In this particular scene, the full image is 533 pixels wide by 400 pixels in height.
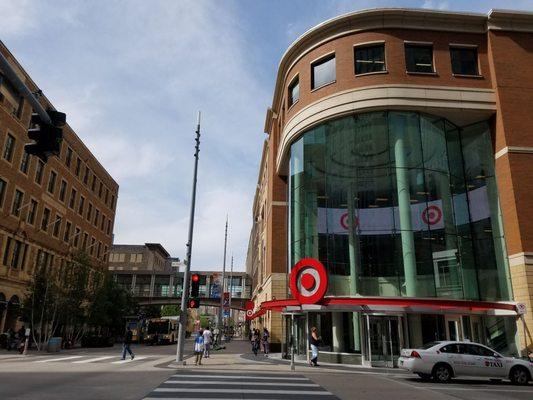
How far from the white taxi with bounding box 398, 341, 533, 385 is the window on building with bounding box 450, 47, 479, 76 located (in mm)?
17365

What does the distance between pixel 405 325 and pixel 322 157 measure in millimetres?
10997

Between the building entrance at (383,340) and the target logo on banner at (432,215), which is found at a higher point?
the target logo on banner at (432,215)

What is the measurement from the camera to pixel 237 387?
12125mm

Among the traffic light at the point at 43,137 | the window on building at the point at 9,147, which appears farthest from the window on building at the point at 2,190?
the traffic light at the point at 43,137

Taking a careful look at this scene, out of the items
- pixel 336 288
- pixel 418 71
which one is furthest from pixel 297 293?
pixel 418 71

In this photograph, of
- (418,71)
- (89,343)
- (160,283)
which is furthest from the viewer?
(160,283)

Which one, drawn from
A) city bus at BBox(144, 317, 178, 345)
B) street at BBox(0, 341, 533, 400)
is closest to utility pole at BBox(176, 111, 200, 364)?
street at BBox(0, 341, 533, 400)

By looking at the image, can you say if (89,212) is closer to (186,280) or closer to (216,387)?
(186,280)

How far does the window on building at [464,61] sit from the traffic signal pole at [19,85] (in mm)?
25251

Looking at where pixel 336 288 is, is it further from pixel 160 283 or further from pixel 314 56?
pixel 160 283

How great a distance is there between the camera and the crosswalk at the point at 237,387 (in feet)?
34.4

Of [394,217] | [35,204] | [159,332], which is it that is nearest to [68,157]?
[35,204]

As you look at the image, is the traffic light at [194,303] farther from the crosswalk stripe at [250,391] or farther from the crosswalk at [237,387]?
the crosswalk stripe at [250,391]

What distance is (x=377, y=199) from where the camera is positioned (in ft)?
80.5
